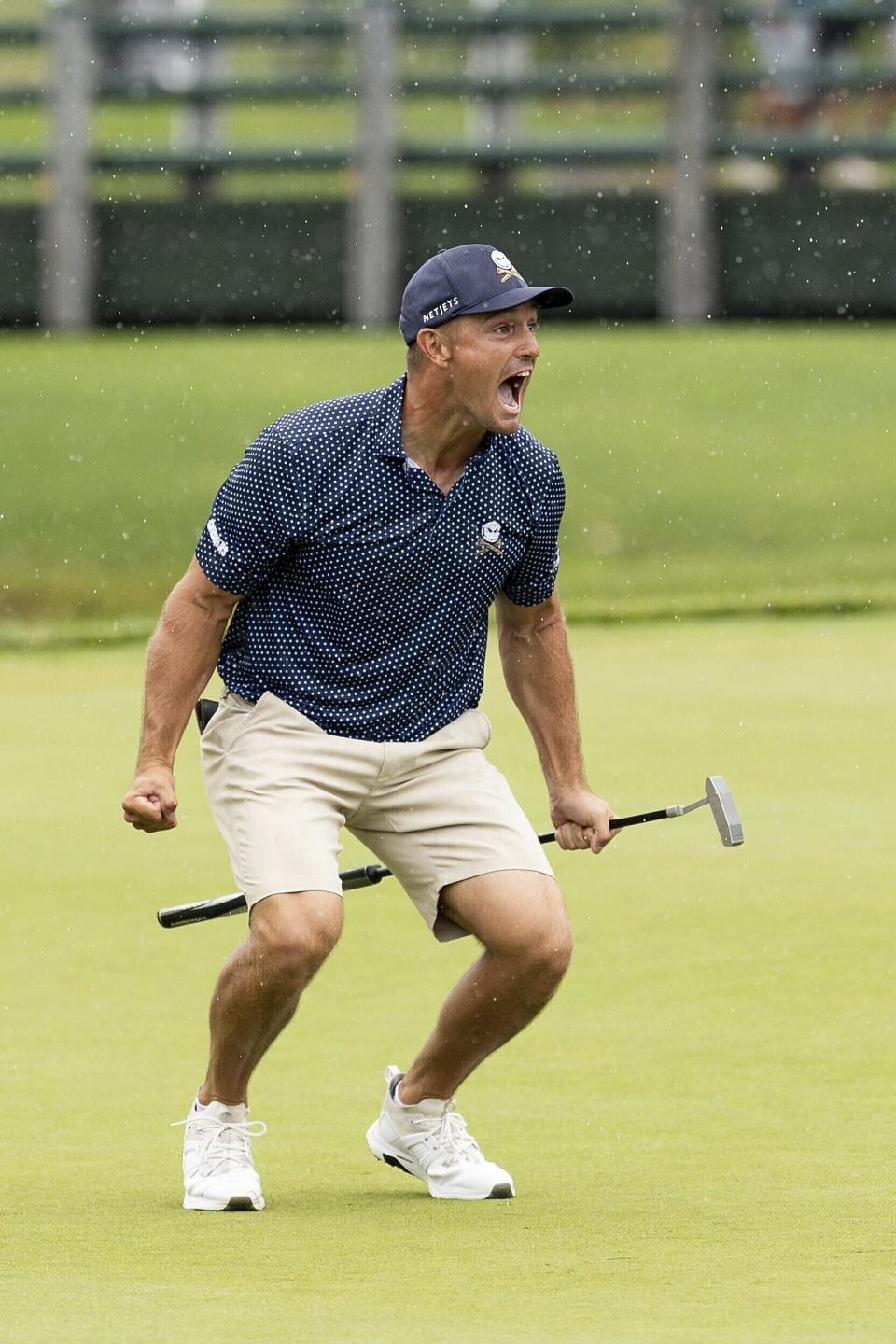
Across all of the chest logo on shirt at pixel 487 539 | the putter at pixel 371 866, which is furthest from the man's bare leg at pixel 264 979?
the chest logo on shirt at pixel 487 539

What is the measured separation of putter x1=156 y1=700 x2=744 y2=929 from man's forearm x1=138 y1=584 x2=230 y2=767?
0.62 feet

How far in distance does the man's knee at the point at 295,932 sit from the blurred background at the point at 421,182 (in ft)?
53.8

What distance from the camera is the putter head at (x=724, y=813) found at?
4590 millimetres

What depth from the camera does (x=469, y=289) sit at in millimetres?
4328

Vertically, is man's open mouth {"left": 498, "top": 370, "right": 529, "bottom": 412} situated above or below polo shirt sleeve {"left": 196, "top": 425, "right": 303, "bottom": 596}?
above

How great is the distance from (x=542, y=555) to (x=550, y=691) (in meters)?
0.27

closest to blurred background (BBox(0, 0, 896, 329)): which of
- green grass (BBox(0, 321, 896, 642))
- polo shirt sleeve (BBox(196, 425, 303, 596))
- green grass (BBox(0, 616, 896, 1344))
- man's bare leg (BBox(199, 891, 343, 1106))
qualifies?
green grass (BBox(0, 321, 896, 642))

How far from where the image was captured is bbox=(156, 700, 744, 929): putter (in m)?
4.53

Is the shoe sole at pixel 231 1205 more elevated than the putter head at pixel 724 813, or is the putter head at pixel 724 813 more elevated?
the putter head at pixel 724 813

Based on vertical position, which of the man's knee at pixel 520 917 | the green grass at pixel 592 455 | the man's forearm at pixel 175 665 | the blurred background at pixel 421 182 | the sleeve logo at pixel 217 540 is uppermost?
the sleeve logo at pixel 217 540

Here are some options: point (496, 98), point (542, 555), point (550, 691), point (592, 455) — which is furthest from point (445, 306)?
point (496, 98)

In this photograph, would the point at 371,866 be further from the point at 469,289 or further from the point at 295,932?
the point at 469,289

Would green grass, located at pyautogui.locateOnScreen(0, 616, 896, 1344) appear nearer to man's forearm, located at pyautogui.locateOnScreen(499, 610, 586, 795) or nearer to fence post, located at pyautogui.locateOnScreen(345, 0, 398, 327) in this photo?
man's forearm, located at pyautogui.locateOnScreen(499, 610, 586, 795)

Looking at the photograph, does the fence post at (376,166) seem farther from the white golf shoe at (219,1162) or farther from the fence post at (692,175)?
the white golf shoe at (219,1162)
